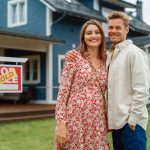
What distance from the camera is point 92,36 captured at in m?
3.41

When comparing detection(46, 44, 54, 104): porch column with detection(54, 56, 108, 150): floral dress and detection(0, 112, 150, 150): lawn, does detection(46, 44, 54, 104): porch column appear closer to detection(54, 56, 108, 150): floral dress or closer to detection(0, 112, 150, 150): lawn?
detection(0, 112, 150, 150): lawn

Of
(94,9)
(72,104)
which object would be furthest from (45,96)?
(72,104)

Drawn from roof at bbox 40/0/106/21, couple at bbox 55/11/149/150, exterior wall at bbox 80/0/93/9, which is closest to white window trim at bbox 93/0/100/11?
exterior wall at bbox 80/0/93/9

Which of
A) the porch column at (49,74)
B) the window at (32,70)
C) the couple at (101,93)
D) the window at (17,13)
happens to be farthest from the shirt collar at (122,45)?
the window at (17,13)

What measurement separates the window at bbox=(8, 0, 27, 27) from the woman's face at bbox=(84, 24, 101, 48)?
16.3 meters

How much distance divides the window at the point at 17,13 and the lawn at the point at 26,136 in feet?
28.9

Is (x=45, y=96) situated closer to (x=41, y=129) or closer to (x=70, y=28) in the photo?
(x=70, y=28)

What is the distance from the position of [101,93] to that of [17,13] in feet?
55.3

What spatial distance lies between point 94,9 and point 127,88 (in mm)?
19562

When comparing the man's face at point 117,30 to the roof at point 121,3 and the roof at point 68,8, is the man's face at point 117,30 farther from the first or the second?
the roof at point 121,3

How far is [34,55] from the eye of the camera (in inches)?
729

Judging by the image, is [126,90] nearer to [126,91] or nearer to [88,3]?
[126,91]

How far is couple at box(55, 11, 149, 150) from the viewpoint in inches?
128

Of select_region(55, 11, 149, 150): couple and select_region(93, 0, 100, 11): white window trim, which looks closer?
select_region(55, 11, 149, 150): couple
